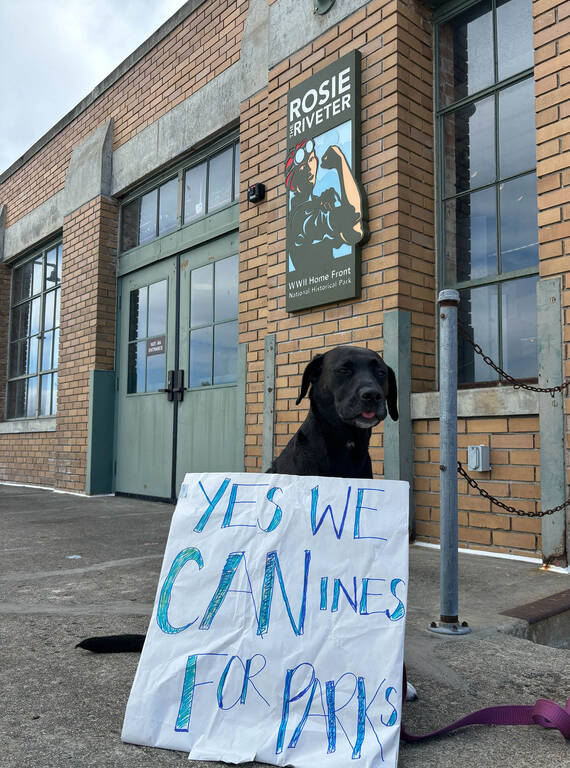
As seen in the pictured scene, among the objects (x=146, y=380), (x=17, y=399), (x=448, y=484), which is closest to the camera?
(x=448, y=484)

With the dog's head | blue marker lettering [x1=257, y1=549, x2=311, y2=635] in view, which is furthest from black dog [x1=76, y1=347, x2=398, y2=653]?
blue marker lettering [x1=257, y1=549, x2=311, y2=635]

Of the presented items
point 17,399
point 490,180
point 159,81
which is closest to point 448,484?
point 490,180

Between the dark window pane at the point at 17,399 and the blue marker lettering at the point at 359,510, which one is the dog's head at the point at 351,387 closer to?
the blue marker lettering at the point at 359,510

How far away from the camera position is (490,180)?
4.42m

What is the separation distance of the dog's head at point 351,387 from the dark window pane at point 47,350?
7902 millimetres

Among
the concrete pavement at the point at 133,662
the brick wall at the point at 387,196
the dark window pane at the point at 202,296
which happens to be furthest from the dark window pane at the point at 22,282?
the concrete pavement at the point at 133,662

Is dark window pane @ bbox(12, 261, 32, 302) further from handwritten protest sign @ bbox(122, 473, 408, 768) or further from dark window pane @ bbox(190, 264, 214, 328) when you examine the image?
handwritten protest sign @ bbox(122, 473, 408, 768)

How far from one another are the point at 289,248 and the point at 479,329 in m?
1.67

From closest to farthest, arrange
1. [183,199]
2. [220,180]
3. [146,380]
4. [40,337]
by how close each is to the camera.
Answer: [220,180] < [183,199] < [146,380] < [40,337]

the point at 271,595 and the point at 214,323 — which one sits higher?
the point at 214,323

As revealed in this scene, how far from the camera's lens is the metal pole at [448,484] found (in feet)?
8.02

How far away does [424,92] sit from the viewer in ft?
15.4

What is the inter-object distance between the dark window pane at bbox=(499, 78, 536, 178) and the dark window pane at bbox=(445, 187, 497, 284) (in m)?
0.22

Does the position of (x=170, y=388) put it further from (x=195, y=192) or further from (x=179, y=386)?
(x=195, y=192)
